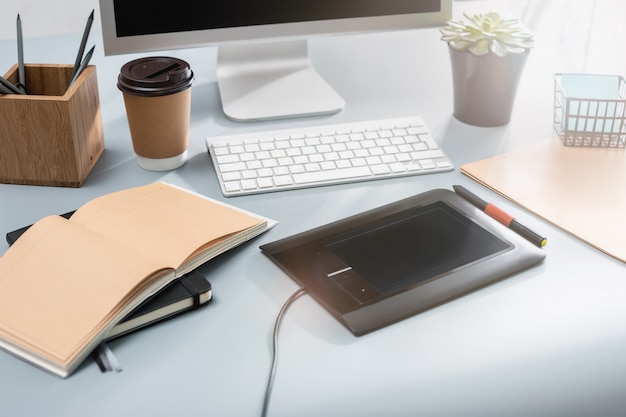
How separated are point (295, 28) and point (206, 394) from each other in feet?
2.10

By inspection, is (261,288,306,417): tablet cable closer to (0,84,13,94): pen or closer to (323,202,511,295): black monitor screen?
(323,202,511,295): black monitor screen

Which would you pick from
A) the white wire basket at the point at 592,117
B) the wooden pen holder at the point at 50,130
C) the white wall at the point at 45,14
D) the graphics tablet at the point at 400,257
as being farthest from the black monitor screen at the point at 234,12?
the white wall at the point at 45,14

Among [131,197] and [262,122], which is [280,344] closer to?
[131,197]

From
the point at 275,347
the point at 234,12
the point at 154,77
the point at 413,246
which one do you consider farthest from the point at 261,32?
the point at 275,347

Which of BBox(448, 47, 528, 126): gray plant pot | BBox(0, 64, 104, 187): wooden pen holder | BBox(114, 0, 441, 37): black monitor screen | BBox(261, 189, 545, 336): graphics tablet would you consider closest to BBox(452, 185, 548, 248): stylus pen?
BBox(261, 189, 545, 336): graphics tablet

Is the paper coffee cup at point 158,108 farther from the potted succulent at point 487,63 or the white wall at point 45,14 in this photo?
the white wall at point 45,14

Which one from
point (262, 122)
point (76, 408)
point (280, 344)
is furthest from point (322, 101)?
point (76, 408)

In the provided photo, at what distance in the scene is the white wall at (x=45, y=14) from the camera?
2.46 meters

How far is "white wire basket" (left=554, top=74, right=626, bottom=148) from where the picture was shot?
41.0 inches

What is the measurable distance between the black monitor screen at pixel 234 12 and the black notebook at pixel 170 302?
427 millimetres

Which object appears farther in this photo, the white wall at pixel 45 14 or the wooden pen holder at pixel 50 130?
the white wall at pixel 45 14

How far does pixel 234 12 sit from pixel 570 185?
0.53 metres

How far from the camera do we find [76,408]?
2.06 feet

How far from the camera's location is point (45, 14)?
97.9 inches
